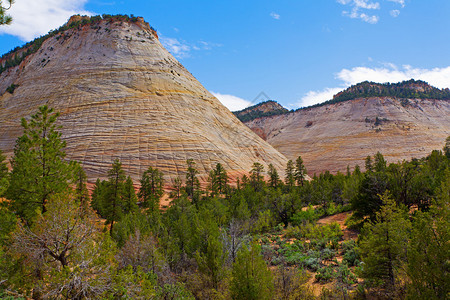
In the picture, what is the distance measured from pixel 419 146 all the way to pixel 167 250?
8851cm

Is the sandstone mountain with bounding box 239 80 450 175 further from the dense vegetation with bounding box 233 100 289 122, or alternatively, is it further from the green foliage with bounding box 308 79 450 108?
the dense vegetation with bounding box 233 100 289 122

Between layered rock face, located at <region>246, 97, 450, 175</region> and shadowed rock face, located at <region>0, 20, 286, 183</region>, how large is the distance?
29716 millimetres

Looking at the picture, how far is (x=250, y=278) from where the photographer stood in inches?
407

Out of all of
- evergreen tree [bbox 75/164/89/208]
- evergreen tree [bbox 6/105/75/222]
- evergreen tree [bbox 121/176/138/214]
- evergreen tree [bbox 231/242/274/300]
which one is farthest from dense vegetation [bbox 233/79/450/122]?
evergreen tree [bbox 6/105/75/222]

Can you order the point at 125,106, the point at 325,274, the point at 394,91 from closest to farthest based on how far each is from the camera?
the point at 325,274 < the point at 125,106 < the point at 394,91

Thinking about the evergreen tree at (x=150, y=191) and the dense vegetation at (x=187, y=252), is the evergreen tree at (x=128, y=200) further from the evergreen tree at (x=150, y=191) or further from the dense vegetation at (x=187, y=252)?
the evergreen tree at (x=150, y=191)

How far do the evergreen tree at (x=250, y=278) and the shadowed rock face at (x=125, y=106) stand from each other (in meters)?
39.2

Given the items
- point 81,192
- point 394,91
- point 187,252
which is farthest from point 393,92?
point 81,192

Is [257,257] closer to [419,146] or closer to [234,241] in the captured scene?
[234,241]

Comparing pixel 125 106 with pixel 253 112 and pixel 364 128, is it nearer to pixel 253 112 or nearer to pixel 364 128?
pixel 364 128

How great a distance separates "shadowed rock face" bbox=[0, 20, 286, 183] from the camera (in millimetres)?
51156

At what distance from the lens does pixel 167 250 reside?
1839 centimetres

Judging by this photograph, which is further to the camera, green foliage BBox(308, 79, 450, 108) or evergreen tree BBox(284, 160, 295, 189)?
green foliage BBox(308, 79, 450, 108)

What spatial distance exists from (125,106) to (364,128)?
79710 millimetres
